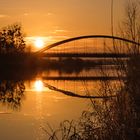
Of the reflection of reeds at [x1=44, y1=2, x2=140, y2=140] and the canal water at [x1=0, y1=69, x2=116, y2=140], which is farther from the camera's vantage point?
the canal water at [x1=0, y1=69, x2=116, y2=140]

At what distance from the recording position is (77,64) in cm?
9138

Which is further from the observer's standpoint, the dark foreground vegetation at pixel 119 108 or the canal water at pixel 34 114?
the canal water at pixel 34 114

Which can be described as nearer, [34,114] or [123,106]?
[123,106]

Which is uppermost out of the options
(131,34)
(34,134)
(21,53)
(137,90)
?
(21,53)

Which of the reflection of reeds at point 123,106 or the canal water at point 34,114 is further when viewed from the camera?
the canal water at point 34,114

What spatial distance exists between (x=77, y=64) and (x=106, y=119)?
266 feet

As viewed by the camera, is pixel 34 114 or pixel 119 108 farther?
pixel 34 114

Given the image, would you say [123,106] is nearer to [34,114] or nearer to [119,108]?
[119,108]

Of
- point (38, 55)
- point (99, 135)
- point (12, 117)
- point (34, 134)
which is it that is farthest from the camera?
point (38, 55)

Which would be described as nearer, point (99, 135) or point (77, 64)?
point (99, 135)

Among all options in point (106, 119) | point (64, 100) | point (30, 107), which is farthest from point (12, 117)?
point (106, 119)

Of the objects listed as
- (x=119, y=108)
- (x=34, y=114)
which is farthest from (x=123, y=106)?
(x=34, y=114)

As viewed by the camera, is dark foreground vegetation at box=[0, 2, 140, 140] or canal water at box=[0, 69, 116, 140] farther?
canal water at box=[0, 69, 116, 140]

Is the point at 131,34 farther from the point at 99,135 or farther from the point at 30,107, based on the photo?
the point at 30,107
